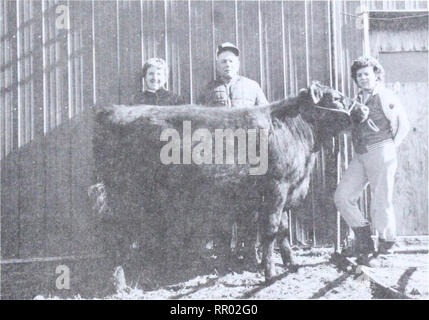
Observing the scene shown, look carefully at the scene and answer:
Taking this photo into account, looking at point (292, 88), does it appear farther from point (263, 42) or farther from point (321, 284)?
point (321, 284)

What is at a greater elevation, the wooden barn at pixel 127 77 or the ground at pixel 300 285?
the wooden barn at pixel 127 77

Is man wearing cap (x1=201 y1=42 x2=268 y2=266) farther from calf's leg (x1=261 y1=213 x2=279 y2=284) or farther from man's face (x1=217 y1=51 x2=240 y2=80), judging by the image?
calf's leg (x1=261 y1=213 x2=279 y2=284)

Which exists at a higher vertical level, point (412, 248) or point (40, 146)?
point (40, 146)

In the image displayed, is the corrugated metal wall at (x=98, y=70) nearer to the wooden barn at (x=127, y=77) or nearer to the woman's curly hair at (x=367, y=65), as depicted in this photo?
the wooden barn at (x=127, y=77)

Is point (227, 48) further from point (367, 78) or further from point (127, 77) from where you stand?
point (367, 78)

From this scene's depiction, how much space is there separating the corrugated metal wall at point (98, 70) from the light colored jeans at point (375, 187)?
44 cm

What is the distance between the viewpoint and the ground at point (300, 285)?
4332 millimetres

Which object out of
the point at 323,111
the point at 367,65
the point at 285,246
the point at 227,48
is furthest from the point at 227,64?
the point at 285,246

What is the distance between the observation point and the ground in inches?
171

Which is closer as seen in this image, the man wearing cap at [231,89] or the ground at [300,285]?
the ground at [300,285]

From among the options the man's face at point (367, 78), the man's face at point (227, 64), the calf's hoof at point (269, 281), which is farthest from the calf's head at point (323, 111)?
the calf's hoof at point (269, 281)

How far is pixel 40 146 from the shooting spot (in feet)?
18.4
